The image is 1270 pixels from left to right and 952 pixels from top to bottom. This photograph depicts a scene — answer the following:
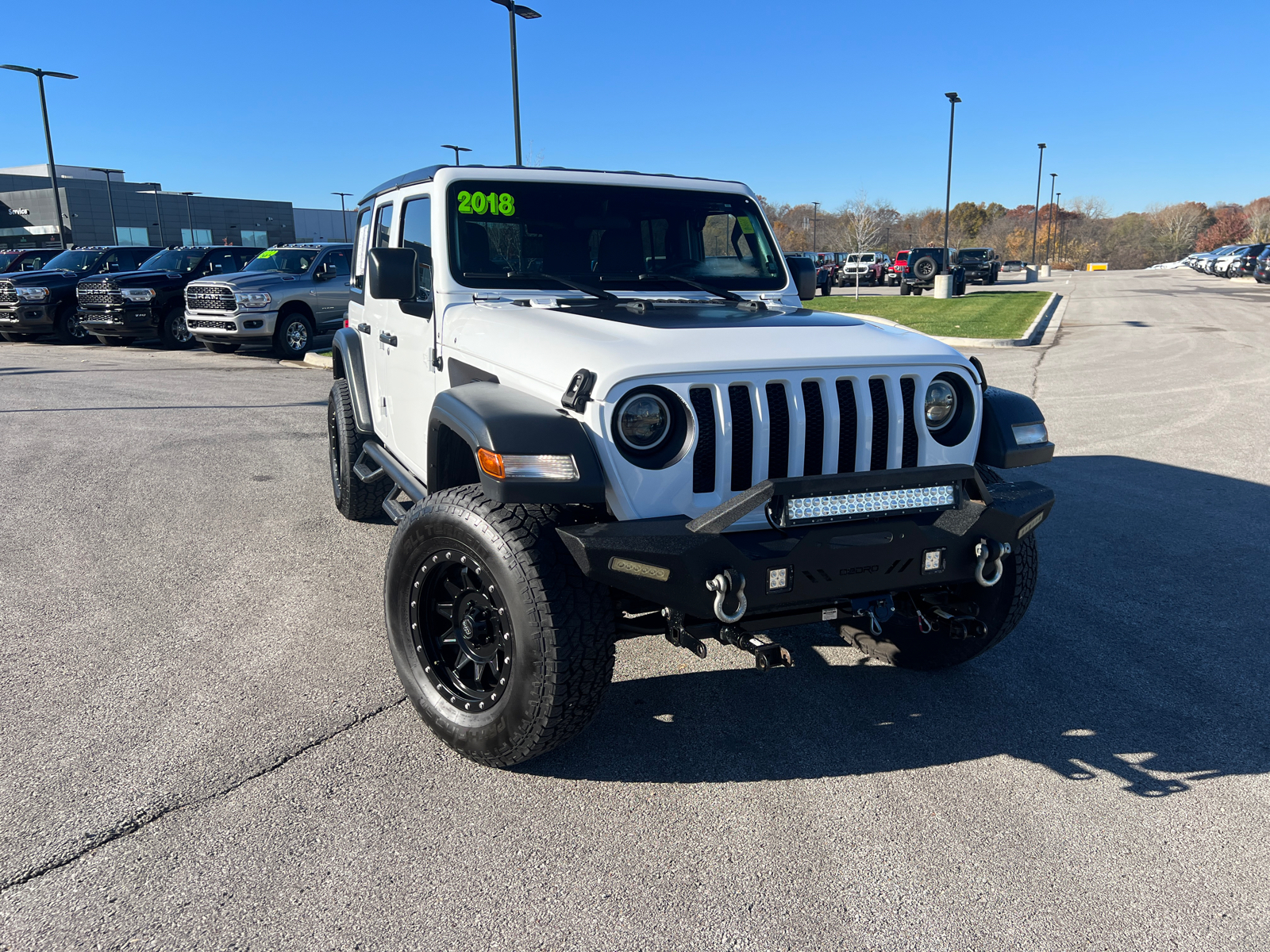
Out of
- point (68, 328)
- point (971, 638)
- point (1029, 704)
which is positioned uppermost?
point (68, 328)

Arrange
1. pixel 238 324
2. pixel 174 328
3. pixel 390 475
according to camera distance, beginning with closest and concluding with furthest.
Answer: pixel 390 475 < pixel 238 324 < pixel 174 328

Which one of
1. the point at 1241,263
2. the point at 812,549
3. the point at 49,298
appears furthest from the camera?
the point at 1241,263

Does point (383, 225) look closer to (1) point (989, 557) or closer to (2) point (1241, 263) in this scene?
(1) point (989, 557)

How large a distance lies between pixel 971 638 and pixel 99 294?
18.4 m

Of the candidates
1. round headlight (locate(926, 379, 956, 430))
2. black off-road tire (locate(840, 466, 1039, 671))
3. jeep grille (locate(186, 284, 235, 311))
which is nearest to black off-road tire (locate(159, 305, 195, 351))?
jeep grille (locate(186, 284, 235, 311))

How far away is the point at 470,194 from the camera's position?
436cm

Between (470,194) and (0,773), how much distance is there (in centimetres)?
297

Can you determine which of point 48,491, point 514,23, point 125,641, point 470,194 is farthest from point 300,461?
point 514,23

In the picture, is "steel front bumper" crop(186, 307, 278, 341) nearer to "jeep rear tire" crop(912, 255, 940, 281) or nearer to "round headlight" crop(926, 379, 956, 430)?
"round headlight" crop(926, 379, 956, 430)

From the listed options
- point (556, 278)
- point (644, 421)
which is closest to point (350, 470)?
point (556, 278)

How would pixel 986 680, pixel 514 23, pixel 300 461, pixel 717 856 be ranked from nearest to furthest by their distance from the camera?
pixel 717 856, pixel 986 680, pixel 300 461, pixel 514 23

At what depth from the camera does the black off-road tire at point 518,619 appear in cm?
288

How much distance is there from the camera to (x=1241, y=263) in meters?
47.0

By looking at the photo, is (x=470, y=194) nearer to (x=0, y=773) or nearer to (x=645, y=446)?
(x=645, y=446)
